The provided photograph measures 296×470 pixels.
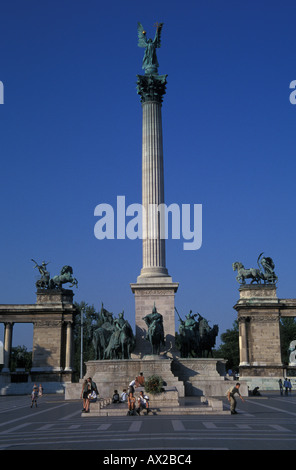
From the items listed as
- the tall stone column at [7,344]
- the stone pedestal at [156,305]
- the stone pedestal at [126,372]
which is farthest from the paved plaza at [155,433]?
the tall stone column at [7,344]

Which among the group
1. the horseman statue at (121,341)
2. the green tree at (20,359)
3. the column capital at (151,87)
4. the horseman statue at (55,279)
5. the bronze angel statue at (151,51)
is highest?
the bronze angel statue at (151,51)

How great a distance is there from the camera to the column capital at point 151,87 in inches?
2060

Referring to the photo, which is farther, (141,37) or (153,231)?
(141,37)

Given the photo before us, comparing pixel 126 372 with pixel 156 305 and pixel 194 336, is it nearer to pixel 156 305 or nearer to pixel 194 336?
pixel 156 305

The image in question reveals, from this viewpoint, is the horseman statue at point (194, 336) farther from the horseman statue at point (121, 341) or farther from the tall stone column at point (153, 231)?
the horseman statue at point (121, 341)

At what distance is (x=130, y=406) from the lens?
25.2 metres

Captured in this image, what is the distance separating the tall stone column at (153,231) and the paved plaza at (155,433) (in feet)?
66.0

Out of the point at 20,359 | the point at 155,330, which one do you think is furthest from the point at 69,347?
the point at 155,330

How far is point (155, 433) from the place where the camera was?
1808 centimetres

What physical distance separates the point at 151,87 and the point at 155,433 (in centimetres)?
4034

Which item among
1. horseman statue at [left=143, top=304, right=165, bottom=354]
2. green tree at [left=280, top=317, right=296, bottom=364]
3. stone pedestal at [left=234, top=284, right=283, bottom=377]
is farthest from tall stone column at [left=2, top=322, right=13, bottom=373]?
green tree at [left=280, top=317, right=296, bottom=364]

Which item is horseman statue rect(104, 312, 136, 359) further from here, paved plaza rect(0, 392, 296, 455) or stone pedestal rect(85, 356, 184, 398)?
paved plaza rect(0, 392, 296, 455)
